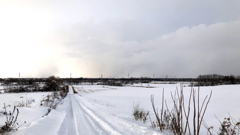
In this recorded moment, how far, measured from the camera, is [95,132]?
822cm

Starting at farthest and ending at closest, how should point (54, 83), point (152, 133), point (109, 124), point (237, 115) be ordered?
1. point (54, 83)
2. point (237, 115)
3. point (109, 124)
4. point (152, 133)

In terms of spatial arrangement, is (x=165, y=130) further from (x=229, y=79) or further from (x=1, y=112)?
(x=229, y=79)

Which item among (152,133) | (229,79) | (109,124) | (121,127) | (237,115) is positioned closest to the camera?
(152,133)

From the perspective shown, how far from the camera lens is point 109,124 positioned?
9.42m

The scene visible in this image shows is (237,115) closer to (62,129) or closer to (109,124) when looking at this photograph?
(109,124)

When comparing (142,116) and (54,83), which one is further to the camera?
(54,83)

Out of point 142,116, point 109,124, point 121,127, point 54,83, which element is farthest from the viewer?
point 54,83

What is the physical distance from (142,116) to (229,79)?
2715 inches

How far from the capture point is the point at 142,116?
36.5 ft

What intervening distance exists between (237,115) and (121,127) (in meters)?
7.23

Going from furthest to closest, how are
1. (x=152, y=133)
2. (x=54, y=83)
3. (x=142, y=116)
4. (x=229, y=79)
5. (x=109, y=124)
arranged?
(x=229, y=79)
(x=54, y=83)
(x=142, y=116)
(x=109, y=124)
(x=152, y=133)

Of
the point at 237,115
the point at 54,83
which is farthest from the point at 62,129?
the point at 54,83

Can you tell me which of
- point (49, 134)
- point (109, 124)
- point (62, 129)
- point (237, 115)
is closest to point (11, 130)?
point (49, 134)

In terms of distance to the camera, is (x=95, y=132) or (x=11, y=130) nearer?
(x=11, y=130)
